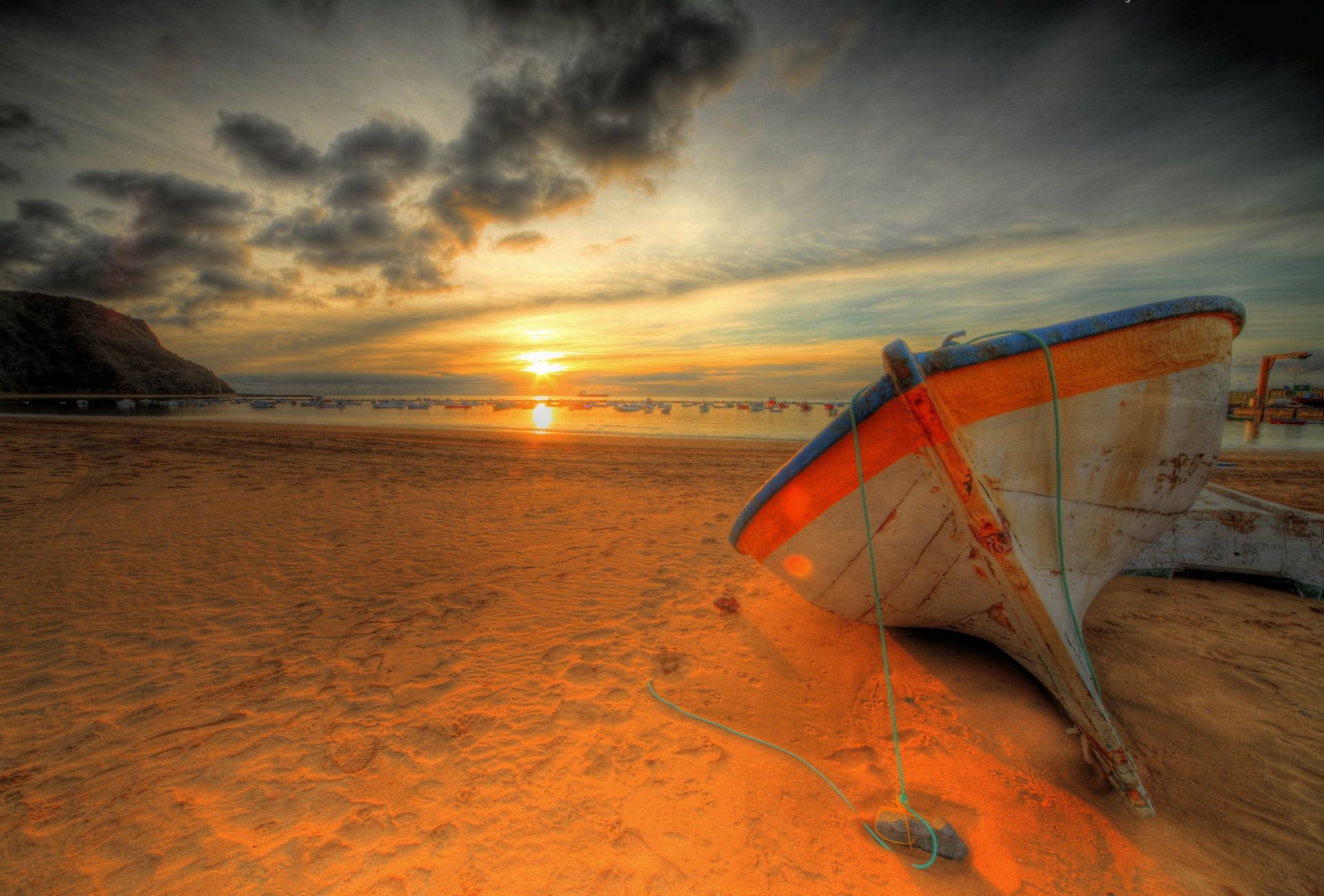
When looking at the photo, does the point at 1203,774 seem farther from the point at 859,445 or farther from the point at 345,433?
the point at 345,433

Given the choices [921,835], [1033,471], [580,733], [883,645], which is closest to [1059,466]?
[1033,471]

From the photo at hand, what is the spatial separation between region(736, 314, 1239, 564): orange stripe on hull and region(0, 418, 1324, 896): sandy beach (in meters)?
1.83

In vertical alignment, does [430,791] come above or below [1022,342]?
below

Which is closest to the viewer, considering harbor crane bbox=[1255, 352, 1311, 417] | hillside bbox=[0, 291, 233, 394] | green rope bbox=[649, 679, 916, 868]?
green rope bbox=[649, 679, 916, 868]

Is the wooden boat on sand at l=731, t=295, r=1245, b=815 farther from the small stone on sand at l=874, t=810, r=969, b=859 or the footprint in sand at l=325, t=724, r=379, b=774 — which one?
the footprint in sand at l=325, t=724, r=379, b=774

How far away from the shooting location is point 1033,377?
2.67 m

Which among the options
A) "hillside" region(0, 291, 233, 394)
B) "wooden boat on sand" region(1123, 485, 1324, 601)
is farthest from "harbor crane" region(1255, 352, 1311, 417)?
"hillside" region(0, 291, 233, 394)

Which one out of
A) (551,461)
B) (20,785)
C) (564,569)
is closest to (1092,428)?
(564,569)

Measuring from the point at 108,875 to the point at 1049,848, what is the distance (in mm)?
4418

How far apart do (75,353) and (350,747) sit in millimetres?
132642

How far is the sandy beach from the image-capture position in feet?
7.47

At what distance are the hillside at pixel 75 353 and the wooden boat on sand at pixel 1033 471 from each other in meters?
122

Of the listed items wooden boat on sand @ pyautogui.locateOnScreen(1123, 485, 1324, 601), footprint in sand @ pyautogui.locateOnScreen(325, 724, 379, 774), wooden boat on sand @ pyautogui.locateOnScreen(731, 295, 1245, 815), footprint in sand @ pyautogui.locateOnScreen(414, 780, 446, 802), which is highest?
wooden boat on sand @ pyautogui.locateOnScreen(731, 295, 1245, 815)

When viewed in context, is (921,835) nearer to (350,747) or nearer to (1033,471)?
(1033,471)
